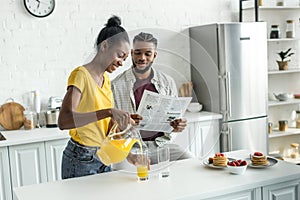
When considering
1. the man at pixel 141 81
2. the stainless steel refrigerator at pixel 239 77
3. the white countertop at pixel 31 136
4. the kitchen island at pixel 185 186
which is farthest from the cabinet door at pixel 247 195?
the stainless steel refrigerator at pixel 239 77

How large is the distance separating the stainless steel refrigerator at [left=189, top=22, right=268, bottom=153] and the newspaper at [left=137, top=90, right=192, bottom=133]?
206cm

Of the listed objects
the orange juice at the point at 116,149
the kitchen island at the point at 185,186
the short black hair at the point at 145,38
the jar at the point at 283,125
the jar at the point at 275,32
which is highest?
the jar at the point at 275,32

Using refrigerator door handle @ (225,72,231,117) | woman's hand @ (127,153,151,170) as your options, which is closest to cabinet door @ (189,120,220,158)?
woman's hand @ (127,153,151,170)

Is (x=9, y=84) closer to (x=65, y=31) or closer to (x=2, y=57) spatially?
(x=2, y=57)

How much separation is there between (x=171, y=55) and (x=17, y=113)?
221 cm

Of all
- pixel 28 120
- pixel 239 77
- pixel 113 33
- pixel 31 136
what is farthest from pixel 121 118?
pixel 239 77

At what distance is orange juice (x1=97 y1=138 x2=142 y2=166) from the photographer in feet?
6.57

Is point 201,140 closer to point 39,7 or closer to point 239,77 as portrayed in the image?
point 239,77

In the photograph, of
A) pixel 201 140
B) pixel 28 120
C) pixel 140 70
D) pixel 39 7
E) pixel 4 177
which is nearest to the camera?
pixel 140 70

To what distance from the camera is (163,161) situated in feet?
7.05

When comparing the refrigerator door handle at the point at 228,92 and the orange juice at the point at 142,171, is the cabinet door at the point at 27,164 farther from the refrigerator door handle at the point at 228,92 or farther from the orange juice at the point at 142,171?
the refrigerator door handle at the point at 228,92

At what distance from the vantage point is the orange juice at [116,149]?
2.00m

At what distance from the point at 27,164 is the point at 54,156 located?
220 mm

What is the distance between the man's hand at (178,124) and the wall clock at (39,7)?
2278mm
